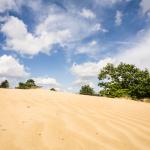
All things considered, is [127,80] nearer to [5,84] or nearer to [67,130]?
[5,84]

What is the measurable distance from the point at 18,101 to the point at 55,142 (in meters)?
3.03

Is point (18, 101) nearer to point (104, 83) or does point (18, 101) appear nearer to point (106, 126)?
point (106, 126)

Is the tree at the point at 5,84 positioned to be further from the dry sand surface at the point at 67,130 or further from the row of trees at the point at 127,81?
the dry sand surface at the point at 67,130

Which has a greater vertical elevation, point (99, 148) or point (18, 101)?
point (18, 101)

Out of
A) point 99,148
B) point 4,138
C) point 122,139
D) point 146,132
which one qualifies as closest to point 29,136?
point 4,138

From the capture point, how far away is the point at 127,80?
111 ft

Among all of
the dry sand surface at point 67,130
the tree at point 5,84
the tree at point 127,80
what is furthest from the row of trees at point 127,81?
the dry sand surface at point 67,130

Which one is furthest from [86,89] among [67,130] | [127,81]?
[67,130]

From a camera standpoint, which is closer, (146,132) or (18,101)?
(146,132)

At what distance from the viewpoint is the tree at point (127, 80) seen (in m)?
32.2

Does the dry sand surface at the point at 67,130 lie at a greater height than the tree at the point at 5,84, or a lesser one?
lesser

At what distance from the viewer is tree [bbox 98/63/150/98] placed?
106ft

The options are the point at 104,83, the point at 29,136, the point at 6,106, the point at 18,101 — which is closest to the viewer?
the point at 29,136

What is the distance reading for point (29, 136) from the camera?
3.36 meters
